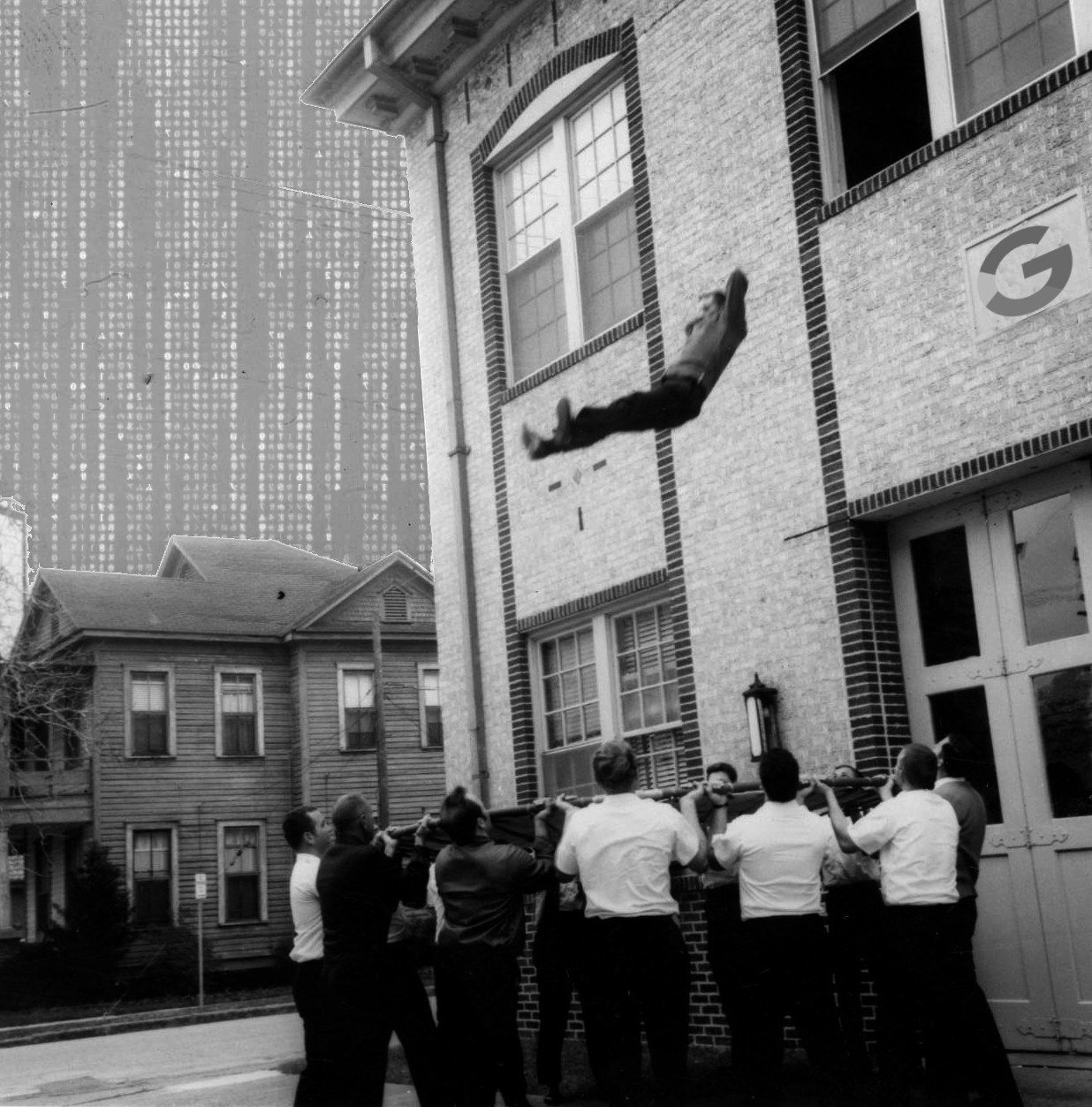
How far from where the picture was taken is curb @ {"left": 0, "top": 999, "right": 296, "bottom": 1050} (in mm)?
21833

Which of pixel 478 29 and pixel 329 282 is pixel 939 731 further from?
pixel 329 282

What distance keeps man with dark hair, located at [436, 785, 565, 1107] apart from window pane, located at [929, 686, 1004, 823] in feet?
9.56

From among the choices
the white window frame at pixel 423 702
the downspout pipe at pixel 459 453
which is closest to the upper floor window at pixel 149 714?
the white window frame at pixel 423 702

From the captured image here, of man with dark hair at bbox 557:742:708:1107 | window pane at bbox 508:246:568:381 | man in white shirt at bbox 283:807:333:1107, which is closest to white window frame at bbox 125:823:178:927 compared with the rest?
→ window pane at bbox 508:246:568:381

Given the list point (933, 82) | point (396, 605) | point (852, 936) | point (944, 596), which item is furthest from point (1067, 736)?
point (396, 605)

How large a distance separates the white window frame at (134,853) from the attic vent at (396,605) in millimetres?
6973

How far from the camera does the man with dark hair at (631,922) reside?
6855 millimetres

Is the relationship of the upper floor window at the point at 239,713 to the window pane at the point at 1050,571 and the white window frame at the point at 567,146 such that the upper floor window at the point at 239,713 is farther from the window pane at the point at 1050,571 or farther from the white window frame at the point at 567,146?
the window pane at the point at 1050,571

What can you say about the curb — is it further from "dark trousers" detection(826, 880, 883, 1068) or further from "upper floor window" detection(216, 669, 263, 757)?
"dark trousers" detection(826, 880, 883, 1068)

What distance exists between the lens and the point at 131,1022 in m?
23.1

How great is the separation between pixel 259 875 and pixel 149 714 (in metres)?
4.33

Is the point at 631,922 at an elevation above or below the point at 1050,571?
below

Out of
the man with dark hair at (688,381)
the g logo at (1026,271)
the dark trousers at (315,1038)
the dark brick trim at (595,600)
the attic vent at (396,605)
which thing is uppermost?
the attic vent at (396,605)

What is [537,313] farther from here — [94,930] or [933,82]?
[94,930]
